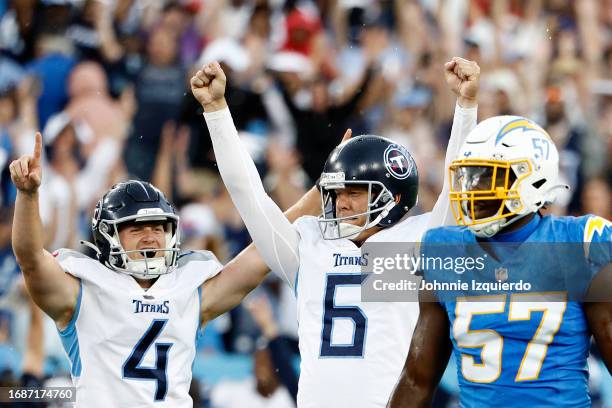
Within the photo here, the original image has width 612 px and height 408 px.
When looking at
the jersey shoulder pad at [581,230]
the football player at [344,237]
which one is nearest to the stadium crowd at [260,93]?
the football player at [344,237]

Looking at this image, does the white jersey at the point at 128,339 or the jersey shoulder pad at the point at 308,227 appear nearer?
the white jersey at the point at 128,339

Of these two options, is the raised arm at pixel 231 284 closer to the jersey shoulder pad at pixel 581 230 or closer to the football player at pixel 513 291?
the football player at pixel 513 291

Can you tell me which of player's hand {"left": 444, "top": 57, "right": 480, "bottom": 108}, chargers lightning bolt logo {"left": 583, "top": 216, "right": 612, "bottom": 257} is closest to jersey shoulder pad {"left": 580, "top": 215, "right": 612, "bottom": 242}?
chargers lightning bolt logo {"left": 583, "top": 216, "right": 612, "bottom": 257}

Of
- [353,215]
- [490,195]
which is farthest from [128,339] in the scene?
[490,195]

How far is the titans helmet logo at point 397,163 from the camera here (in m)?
4.66

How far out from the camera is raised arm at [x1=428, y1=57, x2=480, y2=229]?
14.9 ft

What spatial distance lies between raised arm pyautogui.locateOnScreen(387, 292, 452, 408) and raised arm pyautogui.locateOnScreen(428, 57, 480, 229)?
0.85 metres

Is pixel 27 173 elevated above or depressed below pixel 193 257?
above

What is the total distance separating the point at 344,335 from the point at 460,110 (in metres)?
1.05

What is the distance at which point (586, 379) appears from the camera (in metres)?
3.54

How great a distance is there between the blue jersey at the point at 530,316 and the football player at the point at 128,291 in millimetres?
1334

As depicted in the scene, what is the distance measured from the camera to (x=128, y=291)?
4.61 m

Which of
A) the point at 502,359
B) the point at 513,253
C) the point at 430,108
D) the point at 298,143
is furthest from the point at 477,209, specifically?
the point at 430,108

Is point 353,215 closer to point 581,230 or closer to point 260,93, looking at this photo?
point 581,230
